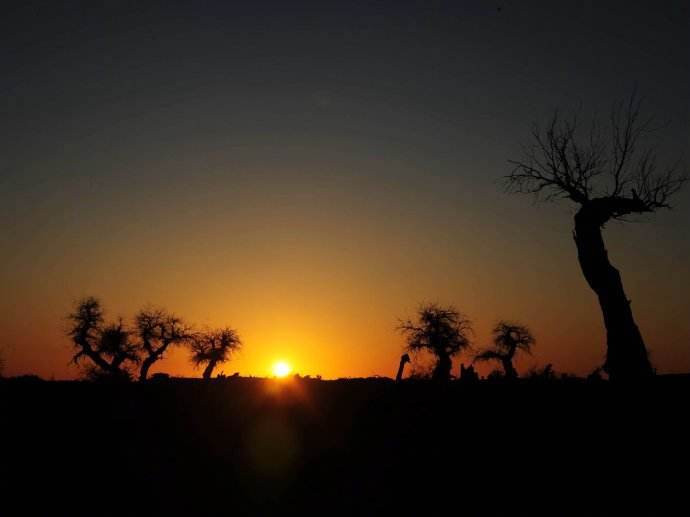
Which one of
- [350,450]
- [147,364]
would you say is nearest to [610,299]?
[350,450]

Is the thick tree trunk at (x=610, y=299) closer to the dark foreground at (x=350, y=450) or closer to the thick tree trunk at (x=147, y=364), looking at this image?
the dark foreground at (x=350, y=450)

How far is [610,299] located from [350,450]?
1086cm

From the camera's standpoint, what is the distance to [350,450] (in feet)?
38.6

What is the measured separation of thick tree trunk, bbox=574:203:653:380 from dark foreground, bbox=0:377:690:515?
8.65 feet

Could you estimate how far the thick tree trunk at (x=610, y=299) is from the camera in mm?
16031

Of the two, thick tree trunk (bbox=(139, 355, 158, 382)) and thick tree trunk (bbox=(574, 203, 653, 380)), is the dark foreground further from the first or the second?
thick tree trunk (bbox=(139, 355, 158, 382))

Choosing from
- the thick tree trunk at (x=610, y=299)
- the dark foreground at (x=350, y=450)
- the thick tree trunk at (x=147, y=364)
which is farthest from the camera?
the thick tree trunk at (x=147, y=364)

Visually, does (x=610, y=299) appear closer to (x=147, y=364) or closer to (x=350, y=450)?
(x=350, y=450)

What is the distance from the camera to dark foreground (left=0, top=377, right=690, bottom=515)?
10008 millimetres

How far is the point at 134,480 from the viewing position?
10984 millimetres

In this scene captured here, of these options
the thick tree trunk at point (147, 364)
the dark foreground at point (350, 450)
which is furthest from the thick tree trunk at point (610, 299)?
the thick tree trunk at point (147, 364)

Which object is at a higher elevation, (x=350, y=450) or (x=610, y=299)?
(x=610, y=299)

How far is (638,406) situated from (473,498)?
5162 mm

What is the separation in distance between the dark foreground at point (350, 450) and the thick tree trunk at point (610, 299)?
2636mm
